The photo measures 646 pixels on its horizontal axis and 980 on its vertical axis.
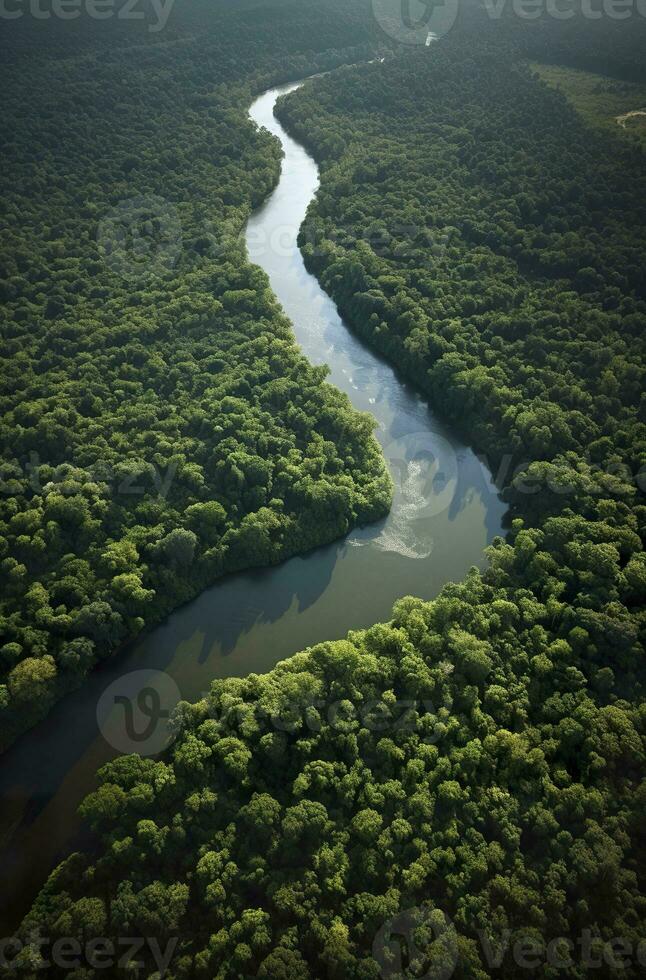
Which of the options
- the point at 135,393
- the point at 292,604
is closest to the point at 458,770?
the point at 292,604

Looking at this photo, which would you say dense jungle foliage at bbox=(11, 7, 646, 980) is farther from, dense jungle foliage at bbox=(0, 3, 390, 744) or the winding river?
dense jungle foliage at bbox=(0, 3, 390, 744)

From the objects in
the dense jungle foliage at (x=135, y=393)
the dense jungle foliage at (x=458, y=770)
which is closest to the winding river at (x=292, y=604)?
the dense jungle foliage at (x=135, y=393)

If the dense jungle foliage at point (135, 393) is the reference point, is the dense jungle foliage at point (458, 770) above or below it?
below

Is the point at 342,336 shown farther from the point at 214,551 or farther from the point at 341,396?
the point at 214,551

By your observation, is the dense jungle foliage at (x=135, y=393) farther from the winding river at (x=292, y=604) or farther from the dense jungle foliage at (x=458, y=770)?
the dense jungle foliage at (x=458, y=770)

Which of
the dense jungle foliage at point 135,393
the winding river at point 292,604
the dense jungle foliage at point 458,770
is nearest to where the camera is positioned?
the dense jungle foliage at point 458,770

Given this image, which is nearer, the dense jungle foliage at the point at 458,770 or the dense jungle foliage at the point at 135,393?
the dense jungle foliage at the point at 458,770

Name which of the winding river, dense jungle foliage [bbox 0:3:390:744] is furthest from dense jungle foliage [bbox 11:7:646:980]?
dense jungle foliage [bbox 0:3:390:744]
